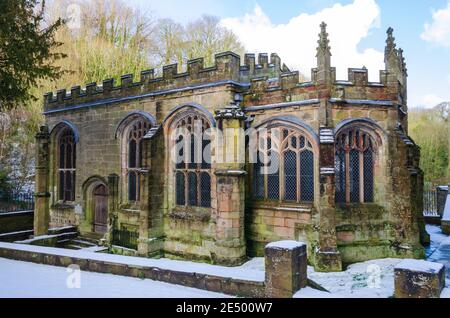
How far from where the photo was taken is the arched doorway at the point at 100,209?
13625 millimetres

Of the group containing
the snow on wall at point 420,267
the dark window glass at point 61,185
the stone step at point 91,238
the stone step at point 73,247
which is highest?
the dark window glass at point 61,185

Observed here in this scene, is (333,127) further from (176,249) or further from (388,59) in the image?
(176,249)

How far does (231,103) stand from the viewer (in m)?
10.1

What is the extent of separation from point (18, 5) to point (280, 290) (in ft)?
31.3

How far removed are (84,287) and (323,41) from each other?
28.7ft

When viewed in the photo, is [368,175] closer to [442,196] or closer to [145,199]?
[145,199]

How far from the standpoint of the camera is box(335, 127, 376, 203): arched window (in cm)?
973

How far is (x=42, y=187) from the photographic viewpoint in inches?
574

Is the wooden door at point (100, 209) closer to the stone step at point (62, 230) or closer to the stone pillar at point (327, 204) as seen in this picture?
the stone step at point (62, 230)

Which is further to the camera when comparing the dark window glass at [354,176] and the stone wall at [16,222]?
the stone wall at [16,222]

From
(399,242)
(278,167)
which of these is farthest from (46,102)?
(399,242)

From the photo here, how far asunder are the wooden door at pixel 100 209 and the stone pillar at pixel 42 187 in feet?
8.40

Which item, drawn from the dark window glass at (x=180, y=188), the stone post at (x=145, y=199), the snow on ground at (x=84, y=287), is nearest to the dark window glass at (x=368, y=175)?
the dark window glass at (x=180, y=188)

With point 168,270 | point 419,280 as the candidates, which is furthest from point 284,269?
point 168,270
